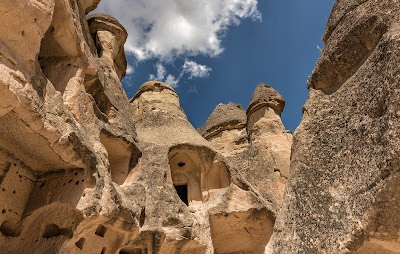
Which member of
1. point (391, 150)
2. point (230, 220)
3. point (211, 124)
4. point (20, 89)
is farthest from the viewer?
point (211, 124)

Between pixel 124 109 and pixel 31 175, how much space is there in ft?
11.7

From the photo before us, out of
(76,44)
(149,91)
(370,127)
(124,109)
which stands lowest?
(370,127)

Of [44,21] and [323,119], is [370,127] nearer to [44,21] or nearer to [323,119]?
[323,119]

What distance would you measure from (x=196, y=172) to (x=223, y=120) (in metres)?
7.05

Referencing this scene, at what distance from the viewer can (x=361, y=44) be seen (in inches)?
151

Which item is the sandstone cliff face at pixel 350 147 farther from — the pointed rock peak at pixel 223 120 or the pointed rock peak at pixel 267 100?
the pointed rock peak at pixel 223 120

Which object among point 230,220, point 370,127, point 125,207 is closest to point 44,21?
point 125,207

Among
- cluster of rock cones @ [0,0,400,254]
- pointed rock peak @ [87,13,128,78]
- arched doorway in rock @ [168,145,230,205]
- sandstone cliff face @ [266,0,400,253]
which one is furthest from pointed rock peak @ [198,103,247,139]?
sandstone cliff face @ [266,0,400,253]

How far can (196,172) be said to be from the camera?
11.4 meters

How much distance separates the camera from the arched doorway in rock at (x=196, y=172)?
11.1 m

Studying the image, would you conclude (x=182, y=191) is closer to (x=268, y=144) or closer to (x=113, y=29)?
(x=268, y=144)

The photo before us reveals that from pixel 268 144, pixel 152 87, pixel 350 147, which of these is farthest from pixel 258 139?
pixel 350 147

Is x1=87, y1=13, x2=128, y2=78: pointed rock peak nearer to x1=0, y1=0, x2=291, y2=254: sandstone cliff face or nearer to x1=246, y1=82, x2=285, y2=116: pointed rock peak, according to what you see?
x1=0, y1=0, x2=291, y2=254: sandstone cliff face

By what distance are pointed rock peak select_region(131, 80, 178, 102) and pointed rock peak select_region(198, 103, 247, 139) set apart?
188 inches
